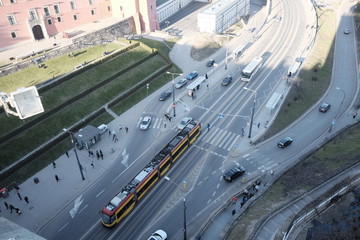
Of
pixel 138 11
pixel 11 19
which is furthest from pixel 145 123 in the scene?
pixel 138 11

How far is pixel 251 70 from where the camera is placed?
69.8 m

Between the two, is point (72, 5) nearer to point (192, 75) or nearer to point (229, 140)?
point (192, 75)

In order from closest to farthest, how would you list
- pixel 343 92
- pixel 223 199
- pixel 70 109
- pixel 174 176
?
pixel 223 199 → pixel 174 176 → pixel 70 109 → pixel 343 92

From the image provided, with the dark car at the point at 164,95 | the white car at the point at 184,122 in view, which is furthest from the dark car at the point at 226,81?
the white car at the point at 184,122

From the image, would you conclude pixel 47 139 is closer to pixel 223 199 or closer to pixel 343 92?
pixel 223 199

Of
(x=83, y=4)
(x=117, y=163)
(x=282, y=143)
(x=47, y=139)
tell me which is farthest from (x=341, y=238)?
(x=83, y=4)

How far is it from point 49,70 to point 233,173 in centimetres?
4518

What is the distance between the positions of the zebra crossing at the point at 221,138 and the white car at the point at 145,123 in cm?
1045

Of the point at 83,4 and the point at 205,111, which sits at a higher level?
the point at 83,4

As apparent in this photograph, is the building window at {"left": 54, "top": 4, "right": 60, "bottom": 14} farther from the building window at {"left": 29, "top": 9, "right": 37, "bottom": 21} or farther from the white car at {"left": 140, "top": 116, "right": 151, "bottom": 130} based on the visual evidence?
the white car at {"left": 140, "top": 116, "right": 151, "bottom": 130}

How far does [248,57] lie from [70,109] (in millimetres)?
50197

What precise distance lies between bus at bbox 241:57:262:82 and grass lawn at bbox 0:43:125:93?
33.7 meters

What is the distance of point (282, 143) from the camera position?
51344 mm

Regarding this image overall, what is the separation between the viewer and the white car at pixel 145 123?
184 ft
